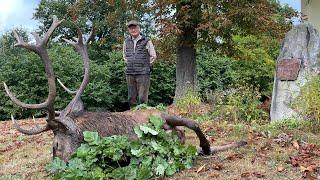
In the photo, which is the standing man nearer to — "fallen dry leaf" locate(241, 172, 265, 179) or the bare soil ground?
the bare soil ground

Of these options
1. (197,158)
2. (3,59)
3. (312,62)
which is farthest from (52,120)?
(3,59)

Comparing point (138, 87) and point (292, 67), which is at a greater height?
point (292, 67)

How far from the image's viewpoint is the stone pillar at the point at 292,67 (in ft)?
33.2

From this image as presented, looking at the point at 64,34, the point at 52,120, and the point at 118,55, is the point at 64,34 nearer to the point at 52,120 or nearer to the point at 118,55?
the point at 118,55

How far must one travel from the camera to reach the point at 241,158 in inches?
250

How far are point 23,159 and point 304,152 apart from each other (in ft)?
11.8

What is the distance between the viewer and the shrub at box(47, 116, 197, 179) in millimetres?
5617

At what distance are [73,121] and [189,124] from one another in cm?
131

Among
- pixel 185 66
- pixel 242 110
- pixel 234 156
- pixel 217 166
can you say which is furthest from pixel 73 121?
pixel 185 66

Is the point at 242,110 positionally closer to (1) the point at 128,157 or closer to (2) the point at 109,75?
(1) the point at 128,157

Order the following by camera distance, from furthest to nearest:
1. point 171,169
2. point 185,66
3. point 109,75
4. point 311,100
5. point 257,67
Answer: point 257,67 → point 109,75 → point 185,66 → point 311,100 → point 171,169

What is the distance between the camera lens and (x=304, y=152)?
646cm

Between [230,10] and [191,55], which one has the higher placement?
[230,10]

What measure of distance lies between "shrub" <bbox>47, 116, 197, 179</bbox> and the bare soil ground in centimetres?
20
